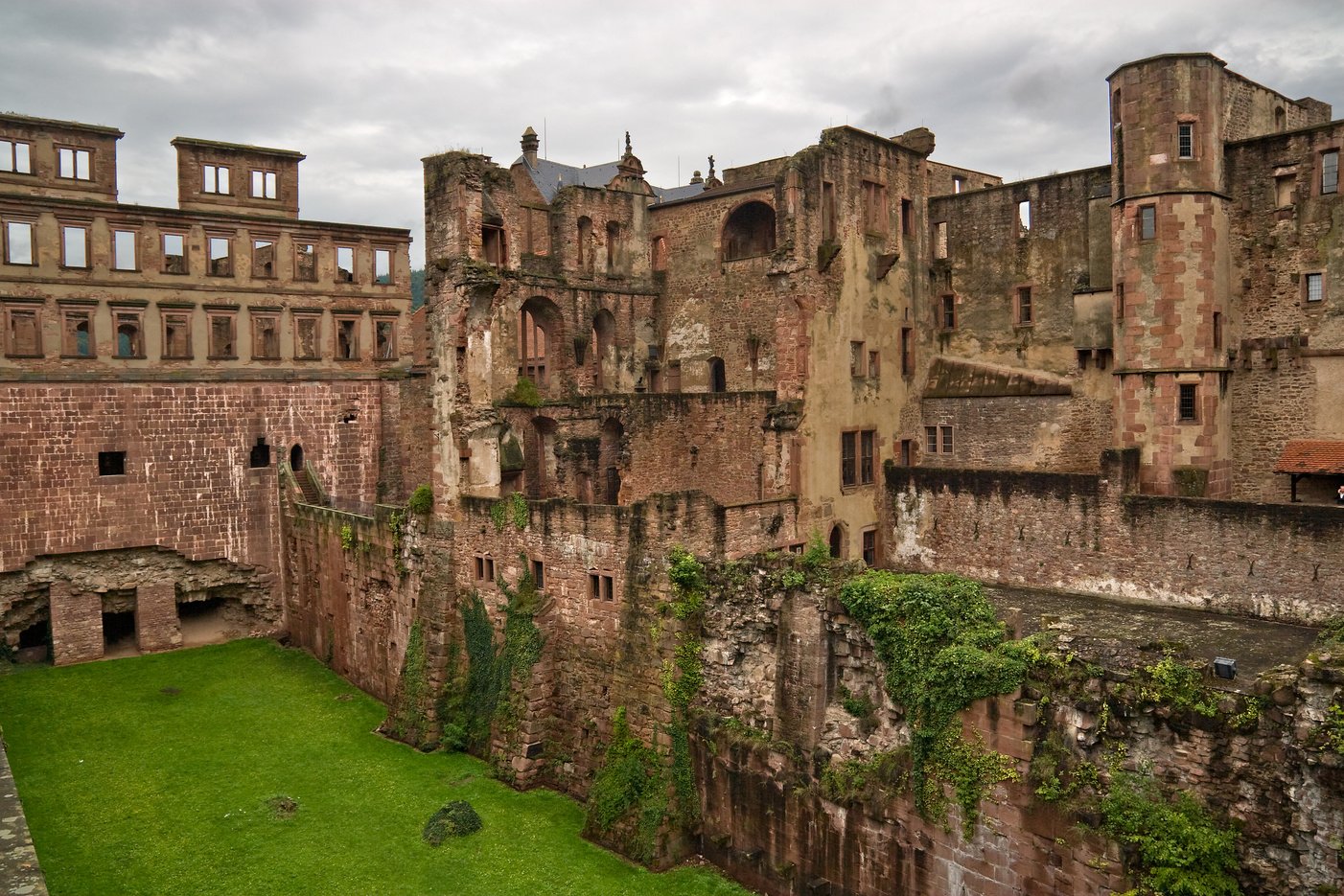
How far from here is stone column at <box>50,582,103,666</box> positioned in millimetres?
26859

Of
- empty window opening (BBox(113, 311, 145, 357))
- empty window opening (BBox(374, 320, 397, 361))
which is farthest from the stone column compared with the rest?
empty window opening (BBox(374, 320, 397, 361))

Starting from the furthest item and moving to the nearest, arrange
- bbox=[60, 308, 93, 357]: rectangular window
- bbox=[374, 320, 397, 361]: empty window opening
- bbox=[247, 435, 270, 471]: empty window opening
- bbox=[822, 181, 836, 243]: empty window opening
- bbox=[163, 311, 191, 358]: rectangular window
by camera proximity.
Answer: bbox=[374, 320, 397, 361]: empty window opening, bbox=[247, 435, 270, 471]: empty window opening, bbox=[163, 311, 191, 358]: rectangular window, bbox=[60, 308, 93, 357]: rectangular window, bbox=[822, 181, 836, 243]: empty window opening

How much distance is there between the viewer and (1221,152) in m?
24.3

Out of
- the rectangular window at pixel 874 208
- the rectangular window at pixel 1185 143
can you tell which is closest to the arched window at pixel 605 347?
the rectangular window at pixel 874 208

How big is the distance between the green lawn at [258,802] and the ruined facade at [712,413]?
1470 millimetres

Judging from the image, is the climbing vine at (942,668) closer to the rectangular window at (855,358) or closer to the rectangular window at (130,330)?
the rectangular window at (855,358)

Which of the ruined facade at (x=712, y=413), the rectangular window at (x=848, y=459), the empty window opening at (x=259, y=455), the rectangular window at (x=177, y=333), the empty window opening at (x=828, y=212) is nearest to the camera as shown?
the ruined facade at (x=712, y=413)

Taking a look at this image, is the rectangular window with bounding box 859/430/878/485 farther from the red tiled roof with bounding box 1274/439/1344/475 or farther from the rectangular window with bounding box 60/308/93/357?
the rectangular window with bounding box 60/308/93/357

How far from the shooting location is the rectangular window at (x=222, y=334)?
2991 centimetres

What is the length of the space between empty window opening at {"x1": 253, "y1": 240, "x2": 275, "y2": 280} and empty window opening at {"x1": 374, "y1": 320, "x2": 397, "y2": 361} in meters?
3.52

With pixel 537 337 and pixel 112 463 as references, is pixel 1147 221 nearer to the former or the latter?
pixel 537 337

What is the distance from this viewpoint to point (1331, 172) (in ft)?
77.6

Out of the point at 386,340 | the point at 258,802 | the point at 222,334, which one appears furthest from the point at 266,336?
the point at 258,802

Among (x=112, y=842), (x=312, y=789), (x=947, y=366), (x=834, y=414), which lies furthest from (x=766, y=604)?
(x=947, y=366)
